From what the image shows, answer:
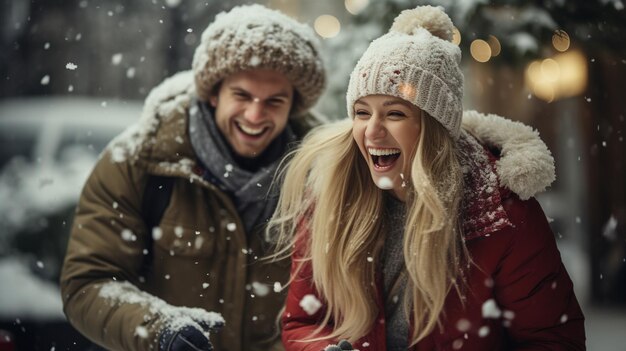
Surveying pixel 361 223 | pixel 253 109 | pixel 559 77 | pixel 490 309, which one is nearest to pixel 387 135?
pixel 361 223

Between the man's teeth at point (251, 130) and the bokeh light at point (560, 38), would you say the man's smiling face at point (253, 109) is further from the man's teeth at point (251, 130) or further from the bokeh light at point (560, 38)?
the bokeh light at point (560, 38)

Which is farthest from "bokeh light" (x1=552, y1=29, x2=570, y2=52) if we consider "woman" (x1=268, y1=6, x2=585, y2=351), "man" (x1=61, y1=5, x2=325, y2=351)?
"man" (x1=61, y1=5, x2=325, y2=351)

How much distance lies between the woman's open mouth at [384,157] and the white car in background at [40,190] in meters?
2.97

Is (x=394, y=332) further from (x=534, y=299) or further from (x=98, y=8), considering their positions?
(x=98, y=8)

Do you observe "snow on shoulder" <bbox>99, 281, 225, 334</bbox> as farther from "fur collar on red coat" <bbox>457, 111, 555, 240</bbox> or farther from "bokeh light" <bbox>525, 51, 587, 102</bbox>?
"bokeh light" <bbox>525, 51, 587, 102</bbox>

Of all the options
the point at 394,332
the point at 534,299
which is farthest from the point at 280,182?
the point at 534,299

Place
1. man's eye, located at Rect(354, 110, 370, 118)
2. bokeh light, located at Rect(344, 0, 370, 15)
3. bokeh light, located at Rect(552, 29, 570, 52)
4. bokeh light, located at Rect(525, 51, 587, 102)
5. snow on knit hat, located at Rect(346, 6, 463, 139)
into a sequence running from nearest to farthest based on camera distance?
1. snow on knit hat, located at Rect(346, 6, 463, 139)
2. man's eye, located at Rect(354, 110, 370, 118)
3. bokeh light, located at Rect(552, 29, 570, 52)
4. bokeh light, located at Rect(344, 0, 370, 15)
5. bokeh light, located at Rect(525, 51, 587, 102)

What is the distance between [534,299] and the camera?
2426mm

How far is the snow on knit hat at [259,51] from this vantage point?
3178mm

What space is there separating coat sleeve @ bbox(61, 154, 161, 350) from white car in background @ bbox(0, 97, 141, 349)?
1548mm

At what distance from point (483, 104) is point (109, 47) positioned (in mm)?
5056

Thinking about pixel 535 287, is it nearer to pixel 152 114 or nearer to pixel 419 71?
pixel 419 71

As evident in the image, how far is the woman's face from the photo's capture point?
2.45 meters

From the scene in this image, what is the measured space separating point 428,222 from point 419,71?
0.54 m
